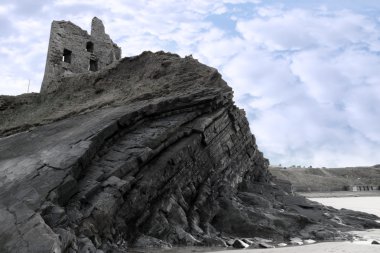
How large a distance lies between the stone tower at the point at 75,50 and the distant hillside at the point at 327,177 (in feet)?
151

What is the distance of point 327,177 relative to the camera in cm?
8762

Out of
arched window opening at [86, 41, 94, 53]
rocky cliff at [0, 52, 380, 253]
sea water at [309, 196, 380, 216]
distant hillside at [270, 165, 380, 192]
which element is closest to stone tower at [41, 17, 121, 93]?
arched window opening at [86, 41, 94, 53]

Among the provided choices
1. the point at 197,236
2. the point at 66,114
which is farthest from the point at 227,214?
the point at 66,114

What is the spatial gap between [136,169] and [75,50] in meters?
18.0

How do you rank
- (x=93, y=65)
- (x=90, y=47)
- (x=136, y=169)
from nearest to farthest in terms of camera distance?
(x=136, y=169) → (x=90, y=47) → (x=93, y=65)

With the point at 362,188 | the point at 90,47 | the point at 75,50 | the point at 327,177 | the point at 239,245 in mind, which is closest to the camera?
the point at 239,245

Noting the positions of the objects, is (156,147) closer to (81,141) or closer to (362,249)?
(81,141)

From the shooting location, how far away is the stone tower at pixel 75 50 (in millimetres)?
26469

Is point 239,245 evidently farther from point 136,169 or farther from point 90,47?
point 90,47

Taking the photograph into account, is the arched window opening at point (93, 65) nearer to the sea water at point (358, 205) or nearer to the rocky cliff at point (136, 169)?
the rocky cliff at point (136, 169)

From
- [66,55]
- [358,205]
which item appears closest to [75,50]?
[66,55]

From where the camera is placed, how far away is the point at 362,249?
1091 centimetres

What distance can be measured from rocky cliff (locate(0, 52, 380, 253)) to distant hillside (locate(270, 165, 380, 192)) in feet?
166

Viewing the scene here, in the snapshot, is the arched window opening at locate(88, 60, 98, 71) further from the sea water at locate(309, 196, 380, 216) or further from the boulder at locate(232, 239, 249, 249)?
the sea water at locate(309, 196, 380, 216)
